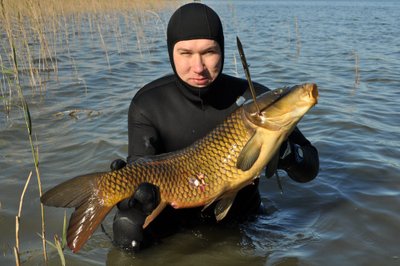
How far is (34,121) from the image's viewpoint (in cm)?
653

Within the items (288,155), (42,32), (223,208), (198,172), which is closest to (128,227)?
(223,208)

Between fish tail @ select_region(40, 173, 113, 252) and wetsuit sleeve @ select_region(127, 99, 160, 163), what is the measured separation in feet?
1.77

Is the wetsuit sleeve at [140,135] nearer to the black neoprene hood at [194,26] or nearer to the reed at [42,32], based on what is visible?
the black neoprene hood at [194,26]

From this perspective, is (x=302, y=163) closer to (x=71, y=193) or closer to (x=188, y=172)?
(x=188, y=172)

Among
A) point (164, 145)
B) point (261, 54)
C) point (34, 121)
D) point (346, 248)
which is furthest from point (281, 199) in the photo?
point (261, 54)

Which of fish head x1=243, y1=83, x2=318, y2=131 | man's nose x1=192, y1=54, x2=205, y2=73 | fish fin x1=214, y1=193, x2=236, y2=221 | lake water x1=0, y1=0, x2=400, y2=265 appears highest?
man's nose x1=192, y1=54, x2=205, y2=73

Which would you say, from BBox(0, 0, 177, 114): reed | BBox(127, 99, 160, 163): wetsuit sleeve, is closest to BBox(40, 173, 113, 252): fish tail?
BBox(127, 99, 160, 163): wetsuit sleeve

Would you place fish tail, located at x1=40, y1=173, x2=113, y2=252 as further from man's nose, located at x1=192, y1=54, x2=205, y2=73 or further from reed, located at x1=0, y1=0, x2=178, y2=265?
man's nose, located at x1=192, y1=54, x2=205, y2=73

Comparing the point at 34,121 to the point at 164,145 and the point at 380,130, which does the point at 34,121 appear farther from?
the point at 380,130

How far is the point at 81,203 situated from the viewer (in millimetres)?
2746

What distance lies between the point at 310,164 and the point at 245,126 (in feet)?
3.15

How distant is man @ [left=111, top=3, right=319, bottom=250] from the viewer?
3242mm

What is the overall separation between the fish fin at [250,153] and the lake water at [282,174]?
1.08 metres

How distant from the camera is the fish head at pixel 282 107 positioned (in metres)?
2.37
